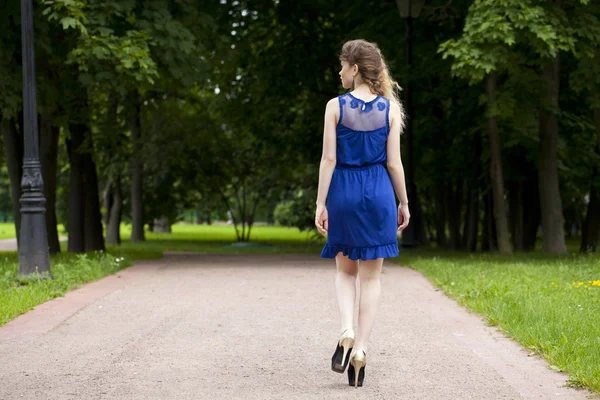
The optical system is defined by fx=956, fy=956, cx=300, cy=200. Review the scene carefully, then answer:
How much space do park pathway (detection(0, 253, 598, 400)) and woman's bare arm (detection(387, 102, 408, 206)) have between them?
47.9 inches

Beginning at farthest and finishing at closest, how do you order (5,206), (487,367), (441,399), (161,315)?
(5,206) < (161,315) < (487,367) < (441,399)

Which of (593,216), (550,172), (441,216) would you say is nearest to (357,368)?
(550,172)

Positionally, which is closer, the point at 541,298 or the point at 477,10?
the point at 541,298

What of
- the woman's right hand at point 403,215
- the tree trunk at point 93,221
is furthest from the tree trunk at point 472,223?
the woman's right hand at point 403,215

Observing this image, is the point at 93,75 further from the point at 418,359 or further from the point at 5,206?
the point at 5,206

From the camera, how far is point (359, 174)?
19.1 ft

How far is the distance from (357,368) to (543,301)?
3665 millimetres

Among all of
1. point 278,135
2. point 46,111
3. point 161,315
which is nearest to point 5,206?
point 278,135

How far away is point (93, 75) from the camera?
607 inches

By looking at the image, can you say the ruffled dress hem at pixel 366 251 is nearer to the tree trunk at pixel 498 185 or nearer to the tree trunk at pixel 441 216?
the tree trunk at pixel 498 185

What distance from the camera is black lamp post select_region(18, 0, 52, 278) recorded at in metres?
11.5

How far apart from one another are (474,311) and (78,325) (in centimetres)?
365

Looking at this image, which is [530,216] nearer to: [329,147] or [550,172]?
[550,172]

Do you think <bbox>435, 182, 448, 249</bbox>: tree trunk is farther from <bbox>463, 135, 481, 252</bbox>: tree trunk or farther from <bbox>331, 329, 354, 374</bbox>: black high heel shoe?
<bbox>331, 329, 354, 374</bbox>: black high heel shoe
